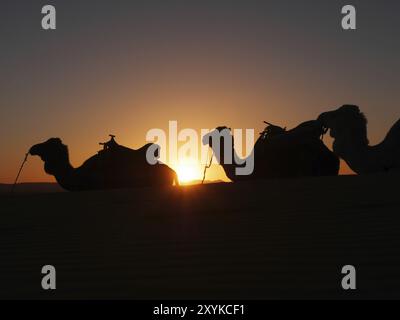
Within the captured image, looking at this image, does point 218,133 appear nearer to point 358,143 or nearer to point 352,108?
point 352,108

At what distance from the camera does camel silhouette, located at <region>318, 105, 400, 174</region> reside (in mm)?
10281

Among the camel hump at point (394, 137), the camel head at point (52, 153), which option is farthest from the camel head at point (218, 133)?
the camel hump at point (394, 137)

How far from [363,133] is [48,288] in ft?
27.6

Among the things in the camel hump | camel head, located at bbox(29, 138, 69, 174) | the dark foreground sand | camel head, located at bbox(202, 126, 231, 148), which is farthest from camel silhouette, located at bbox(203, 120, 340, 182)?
the dark foreground sand

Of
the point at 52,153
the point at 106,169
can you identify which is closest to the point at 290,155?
the point at 106,169

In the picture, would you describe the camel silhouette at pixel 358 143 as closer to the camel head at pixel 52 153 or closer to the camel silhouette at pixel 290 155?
the camel silhouette at pixel 290 155

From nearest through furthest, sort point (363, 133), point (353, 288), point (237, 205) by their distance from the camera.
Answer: point (353, 288) → point (237, 205) → point (363, 133)

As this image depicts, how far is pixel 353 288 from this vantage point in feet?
9.64

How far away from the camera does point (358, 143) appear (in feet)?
35.6

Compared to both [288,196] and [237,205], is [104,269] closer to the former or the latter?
[237,205]

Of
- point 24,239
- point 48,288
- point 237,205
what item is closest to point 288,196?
point 237,205

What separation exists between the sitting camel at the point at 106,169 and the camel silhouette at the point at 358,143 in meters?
4.49

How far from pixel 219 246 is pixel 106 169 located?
1008cm
